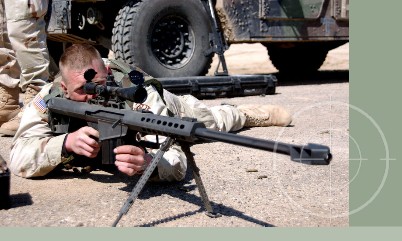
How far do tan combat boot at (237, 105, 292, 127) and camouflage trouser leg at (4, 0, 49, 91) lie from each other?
5.05ft

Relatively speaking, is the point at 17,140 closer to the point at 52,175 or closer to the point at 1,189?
the point at 52,175

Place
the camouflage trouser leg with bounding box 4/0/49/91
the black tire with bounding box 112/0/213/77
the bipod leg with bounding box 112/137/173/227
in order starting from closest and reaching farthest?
the bipod leg with bounding box 112/137/173/227, the camouflage trouser leg with bounding box 4/0/49/91, the black tire with bounding box 112/0/213/77

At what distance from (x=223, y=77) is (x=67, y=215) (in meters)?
4.78

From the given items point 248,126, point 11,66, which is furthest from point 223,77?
point 11,66

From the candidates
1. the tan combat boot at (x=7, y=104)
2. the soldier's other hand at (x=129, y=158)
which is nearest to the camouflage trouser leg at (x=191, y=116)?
the soldier's other hand at (x=129, y=158)

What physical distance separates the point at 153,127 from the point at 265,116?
9.17 ft

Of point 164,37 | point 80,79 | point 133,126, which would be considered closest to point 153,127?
point 133,126

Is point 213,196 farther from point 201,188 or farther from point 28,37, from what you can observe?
point 28,37

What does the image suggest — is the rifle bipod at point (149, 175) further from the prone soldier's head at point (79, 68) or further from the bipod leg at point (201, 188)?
the prone soldier's head at point (79, 68)

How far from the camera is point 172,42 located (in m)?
7.78

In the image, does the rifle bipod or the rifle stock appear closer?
the rifle stock

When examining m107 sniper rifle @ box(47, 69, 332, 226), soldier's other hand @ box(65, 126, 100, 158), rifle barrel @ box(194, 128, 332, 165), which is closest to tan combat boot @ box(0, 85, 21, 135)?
m107 sniper rifle @ box(47, 69, 332, 226)

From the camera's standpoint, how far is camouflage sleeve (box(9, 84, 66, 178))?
11.6 ft

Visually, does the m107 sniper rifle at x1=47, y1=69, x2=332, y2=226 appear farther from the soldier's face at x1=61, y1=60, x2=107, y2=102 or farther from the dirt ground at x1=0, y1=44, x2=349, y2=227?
the dirt ground at x1=0, y1=44, x2=349, y2=227
